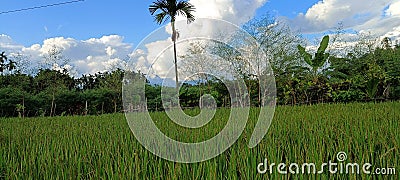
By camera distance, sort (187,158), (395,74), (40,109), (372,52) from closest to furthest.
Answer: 1. (187,158)
2. (395,74)
3. (40,109)
4. (372,52)

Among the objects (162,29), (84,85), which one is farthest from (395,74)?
(84,85)

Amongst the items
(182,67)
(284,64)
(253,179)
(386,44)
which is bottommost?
(253,179)

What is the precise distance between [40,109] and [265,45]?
7.23m

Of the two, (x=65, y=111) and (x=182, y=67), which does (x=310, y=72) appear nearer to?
(x=182, y=67)

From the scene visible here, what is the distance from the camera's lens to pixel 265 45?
1059 centimetres

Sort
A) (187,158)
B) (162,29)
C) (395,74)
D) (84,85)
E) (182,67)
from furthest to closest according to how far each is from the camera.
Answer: (84,85) < (395,74) < (182,67) < (162,29) < (187,158)

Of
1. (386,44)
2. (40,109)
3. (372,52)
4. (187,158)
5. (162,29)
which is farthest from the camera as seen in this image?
(386,44)

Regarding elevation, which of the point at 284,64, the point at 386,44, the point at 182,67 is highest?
the point at 386,44

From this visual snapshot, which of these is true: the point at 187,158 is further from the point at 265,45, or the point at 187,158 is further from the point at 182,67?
the point at 265,45

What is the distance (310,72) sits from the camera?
998 cm

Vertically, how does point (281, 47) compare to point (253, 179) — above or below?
above

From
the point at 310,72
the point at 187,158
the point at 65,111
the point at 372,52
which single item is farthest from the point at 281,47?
the point at 187,158

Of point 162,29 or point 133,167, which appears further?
point 162,29

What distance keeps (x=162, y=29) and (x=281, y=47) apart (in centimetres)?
849
